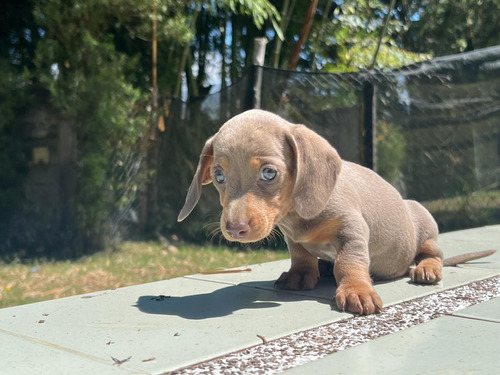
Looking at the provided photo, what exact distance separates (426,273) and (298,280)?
0.82 metres

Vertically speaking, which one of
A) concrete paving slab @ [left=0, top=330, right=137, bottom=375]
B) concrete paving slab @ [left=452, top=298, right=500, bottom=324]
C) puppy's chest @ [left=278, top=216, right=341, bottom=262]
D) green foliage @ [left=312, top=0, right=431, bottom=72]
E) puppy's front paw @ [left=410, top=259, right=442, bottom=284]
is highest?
green foliage @ [left=312, top=0, right=431, bottom=72]

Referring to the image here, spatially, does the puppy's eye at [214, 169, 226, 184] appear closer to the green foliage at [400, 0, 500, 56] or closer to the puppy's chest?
the puppy's chest

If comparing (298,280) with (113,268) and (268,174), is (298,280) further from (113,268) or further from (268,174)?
(113,268)

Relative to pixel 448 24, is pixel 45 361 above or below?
below

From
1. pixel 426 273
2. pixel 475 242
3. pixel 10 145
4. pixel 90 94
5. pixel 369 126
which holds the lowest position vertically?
pixel 426 273

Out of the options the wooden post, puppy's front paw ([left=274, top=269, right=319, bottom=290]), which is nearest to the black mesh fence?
the wooden post

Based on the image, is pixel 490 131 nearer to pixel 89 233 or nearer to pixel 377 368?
pixel 89 233

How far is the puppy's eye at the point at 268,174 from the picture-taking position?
3010 mm

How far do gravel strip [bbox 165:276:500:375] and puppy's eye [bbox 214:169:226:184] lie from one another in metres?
0.89

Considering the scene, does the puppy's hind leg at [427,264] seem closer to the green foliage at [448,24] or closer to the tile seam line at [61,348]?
the tile seam line at [61,348]

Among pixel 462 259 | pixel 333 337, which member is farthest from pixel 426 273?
pixel 333 337

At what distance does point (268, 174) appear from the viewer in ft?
9.91

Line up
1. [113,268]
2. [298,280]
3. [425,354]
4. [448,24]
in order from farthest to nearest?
[448,24], [113,268], [298,280], [425,354]

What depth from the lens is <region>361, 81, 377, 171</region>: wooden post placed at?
22.1 ft
